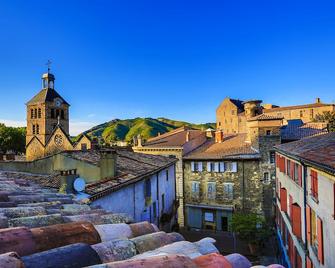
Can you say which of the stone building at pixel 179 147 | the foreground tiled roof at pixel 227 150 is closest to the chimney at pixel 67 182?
the foreground tiled roof at pixel 227 150

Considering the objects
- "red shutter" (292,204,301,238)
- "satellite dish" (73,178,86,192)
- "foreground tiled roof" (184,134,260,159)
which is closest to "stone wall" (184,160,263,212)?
"foreground tiled roof" (184,134,260,159)

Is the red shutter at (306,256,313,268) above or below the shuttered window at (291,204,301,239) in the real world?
below

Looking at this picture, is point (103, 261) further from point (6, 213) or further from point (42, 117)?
point (42, 117)

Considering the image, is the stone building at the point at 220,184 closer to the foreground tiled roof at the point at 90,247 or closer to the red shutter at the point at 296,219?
the red shutter at the point at 296,219

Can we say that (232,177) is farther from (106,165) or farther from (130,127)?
(130,127)

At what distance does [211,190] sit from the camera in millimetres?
32750

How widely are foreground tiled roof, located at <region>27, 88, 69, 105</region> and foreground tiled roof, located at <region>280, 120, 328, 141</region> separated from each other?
46.4 metres

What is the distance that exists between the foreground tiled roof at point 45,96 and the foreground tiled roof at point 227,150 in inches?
1444

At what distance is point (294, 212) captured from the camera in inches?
560

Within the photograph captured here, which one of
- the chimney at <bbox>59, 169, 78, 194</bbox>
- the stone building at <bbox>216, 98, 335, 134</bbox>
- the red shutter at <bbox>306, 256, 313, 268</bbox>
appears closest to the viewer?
the chimney at <bbox>59, 169, 78, 194</bbox>

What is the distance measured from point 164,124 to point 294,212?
125103 mm

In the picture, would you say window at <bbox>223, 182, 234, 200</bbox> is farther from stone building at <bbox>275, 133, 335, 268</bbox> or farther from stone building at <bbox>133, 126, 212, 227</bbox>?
stone building at <bbox>275, 133, 335, 268</bbox>

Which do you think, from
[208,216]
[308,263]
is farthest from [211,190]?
[308,263]

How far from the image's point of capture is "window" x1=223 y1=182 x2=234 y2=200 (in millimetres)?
31578
